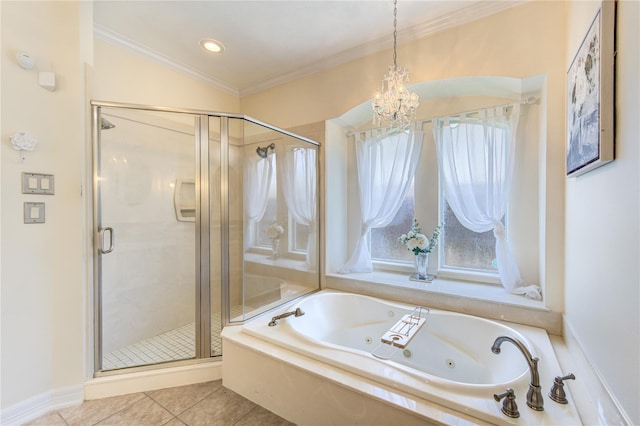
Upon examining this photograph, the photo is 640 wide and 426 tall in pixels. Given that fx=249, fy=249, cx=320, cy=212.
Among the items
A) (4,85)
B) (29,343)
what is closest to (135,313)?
(29,343)

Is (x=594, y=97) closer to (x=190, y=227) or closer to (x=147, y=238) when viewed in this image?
(x=190, y=227)

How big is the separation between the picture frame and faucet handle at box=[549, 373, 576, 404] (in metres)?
0.91

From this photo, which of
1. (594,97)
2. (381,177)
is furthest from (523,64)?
(381,177)

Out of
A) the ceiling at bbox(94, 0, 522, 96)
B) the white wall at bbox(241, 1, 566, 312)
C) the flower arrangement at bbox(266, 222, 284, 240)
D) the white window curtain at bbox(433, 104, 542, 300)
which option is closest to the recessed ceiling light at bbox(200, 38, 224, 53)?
the ceiling at bbox(94, 0, 522, 96)

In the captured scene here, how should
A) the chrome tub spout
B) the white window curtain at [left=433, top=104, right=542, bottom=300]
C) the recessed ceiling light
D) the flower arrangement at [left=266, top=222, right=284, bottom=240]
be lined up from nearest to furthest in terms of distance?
the chrome tub spout < the white window curtain at [left=433, top=104, right=542, bottom=300] < the recessed ceiling light < the flower arrangement at [left=266, top=222, right=284, bottom=240]

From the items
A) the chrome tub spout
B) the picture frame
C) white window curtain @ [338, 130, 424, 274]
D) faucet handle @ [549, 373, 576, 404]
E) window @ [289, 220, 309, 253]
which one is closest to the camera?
the picture frame

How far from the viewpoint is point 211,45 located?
232 cm

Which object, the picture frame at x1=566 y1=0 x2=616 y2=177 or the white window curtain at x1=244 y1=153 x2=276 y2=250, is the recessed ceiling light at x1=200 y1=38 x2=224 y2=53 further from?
the picture frame at x1=566 y1=0 x2=616 y2=177

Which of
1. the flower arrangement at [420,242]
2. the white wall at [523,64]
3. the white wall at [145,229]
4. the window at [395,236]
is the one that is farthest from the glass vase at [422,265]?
the white wall at [145,229]

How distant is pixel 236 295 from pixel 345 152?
1881 mm

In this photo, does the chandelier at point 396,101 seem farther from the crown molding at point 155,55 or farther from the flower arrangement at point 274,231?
the crown molding at point 155,55

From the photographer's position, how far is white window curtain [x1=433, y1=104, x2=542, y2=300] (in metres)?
2.03

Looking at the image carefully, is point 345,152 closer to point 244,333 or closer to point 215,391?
point 244,333

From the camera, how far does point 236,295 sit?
2113mm
